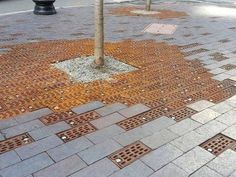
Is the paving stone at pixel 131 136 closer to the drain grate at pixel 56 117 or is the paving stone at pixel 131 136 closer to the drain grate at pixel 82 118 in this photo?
the drain grate at pixel 82 118

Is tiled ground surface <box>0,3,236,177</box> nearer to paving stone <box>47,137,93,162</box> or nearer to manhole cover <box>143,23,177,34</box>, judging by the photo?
paving stone <box>47,137,93,162</box>

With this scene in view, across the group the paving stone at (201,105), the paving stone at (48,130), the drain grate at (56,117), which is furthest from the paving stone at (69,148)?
the paving stone at (201,105)

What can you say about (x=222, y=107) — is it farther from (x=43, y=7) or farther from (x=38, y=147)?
(x=43, y=7)

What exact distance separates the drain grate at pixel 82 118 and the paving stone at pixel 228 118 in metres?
1.90

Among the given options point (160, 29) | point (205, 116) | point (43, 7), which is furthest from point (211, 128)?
point (43, 7)

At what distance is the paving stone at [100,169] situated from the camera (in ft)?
11.5

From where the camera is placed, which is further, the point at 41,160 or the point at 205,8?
the point at 205,8

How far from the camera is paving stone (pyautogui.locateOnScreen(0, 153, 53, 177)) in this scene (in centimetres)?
352

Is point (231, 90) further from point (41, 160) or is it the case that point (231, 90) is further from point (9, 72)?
point (9, 72)

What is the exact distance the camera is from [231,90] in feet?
19.9

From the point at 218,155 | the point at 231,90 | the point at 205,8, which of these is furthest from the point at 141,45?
the point at 205,8

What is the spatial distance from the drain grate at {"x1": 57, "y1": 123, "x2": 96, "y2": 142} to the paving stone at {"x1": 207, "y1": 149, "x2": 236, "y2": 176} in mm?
1679

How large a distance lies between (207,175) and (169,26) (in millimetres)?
9261

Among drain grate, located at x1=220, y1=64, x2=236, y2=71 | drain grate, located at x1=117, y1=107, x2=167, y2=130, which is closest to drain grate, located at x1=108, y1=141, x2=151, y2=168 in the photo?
drain grate, located at x1=117, y1=107, x2=167, y2=130
